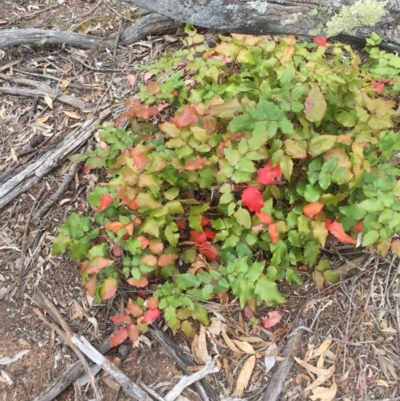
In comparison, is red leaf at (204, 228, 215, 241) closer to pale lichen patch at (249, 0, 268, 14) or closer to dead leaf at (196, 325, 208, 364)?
dead leaf at (196, 325, 208, 364)

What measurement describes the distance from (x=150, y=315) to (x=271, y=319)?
0.56 meters

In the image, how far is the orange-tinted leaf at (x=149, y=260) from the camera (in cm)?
208

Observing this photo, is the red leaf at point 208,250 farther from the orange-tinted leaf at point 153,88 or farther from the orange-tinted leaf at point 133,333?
the orange-tinted leaf at point 153,88

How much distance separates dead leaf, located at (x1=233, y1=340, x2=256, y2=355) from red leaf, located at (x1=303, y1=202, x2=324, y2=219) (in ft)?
2.18

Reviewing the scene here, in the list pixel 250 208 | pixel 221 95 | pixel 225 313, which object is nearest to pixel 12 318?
pixel 225 313

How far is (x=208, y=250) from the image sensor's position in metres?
2.19

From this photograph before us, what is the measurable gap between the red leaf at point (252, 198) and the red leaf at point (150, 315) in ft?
2.01

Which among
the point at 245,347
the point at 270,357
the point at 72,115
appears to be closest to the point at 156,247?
the point at 245,347

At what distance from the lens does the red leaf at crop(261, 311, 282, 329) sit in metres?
2.15

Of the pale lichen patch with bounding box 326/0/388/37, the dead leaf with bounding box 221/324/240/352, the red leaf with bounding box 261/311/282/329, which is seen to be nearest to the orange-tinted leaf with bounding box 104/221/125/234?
the dead leaf with bounding box 221/324/240/352

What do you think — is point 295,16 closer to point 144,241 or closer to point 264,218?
point 264,218

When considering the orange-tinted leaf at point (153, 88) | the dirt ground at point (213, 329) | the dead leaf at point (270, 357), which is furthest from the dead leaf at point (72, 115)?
the dead leaf at point (270, 357)

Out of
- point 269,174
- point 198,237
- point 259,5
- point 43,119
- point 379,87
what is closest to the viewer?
point 269,174

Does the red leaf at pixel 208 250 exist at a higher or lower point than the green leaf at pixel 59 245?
lower
